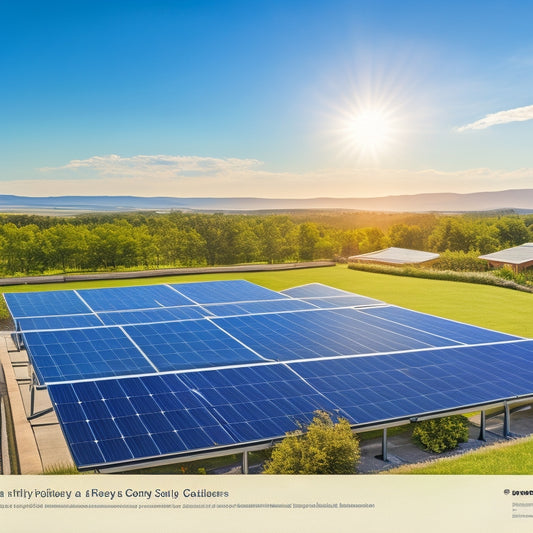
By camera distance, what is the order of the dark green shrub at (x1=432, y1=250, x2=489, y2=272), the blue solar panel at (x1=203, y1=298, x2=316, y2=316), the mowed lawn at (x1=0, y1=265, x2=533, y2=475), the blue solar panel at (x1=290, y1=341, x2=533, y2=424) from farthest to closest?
the blue solar panel at (x1=203, y1=298, x2=316, y2=316) < the mowed lawn at (x1=0, y1=265, x2=533, y2=475) < the dark green shrub at (x1=432, y1=250, x2=489, y2=272) < the blue solar panel at (x1=290, y1=341, x2=533, y2=424)

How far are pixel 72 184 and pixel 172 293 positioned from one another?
445 cm

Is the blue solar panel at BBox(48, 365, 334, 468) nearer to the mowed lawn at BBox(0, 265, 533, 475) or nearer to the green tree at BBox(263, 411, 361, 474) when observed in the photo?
the green tree at BBox(263, 411, 361, 474)

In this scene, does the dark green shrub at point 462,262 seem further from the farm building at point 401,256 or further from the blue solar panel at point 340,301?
the blue solar panel at point 340,301

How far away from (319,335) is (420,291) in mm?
2050

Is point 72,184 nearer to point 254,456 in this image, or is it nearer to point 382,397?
point 254,456

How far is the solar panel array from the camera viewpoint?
22.0 ft

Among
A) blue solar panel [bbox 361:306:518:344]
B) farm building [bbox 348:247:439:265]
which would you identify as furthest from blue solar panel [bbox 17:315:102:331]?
blue solar panel [bbox 361:306:518:344]

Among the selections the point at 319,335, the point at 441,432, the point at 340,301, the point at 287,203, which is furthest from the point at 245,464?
the point at 340,301

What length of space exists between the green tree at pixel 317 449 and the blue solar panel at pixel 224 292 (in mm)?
4876

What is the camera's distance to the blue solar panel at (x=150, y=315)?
35.4 ft

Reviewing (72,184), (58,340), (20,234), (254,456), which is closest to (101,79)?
(72,184)

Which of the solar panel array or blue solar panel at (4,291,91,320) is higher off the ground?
blue solar panel at (4,291,91,320)

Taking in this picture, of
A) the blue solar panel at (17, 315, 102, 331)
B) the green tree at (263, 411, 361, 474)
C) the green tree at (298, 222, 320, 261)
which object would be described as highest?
the green tree at (298, 222, 320, 261)

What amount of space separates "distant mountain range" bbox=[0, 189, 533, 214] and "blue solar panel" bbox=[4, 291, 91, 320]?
280 centimetres
